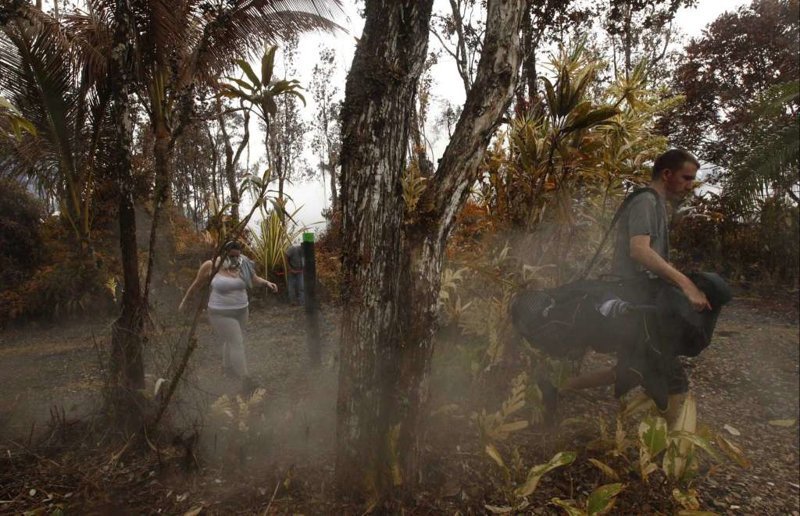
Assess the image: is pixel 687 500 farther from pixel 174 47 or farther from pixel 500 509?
pixel 174 47

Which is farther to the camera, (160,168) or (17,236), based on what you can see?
(17,236)

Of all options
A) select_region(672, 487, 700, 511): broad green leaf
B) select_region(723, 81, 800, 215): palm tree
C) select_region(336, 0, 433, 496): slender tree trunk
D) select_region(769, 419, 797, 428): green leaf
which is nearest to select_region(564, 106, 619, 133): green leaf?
select_region(336, 0, 433, 496): slender tree trunk

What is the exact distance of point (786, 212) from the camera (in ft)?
26.1

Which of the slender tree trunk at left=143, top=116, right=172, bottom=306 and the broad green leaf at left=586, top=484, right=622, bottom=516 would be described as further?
the slender tree trunk at left=143, top=116, right=172, bottom=306

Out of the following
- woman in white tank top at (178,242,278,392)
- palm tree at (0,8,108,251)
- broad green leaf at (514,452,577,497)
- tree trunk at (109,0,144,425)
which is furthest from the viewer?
woman in white tank top at (178,242,278,392)

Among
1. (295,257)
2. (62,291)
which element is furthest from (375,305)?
(62,291)

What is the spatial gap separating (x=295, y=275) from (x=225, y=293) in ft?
12.2

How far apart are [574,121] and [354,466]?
2.16 metres

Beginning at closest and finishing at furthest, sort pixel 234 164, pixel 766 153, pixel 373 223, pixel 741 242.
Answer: pixel 373 223, pixel 766 153, pixel 741 242, pixel 234 164

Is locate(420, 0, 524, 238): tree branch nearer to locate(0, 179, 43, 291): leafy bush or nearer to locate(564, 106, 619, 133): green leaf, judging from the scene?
locate(564, 106, 619, 133): green leaf

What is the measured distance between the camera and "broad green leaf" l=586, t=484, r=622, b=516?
2.10 m

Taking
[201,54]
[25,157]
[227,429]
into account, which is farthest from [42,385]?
[201,54]

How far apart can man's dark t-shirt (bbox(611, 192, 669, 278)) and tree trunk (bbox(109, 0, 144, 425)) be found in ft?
9.31

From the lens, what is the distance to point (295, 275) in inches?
302
